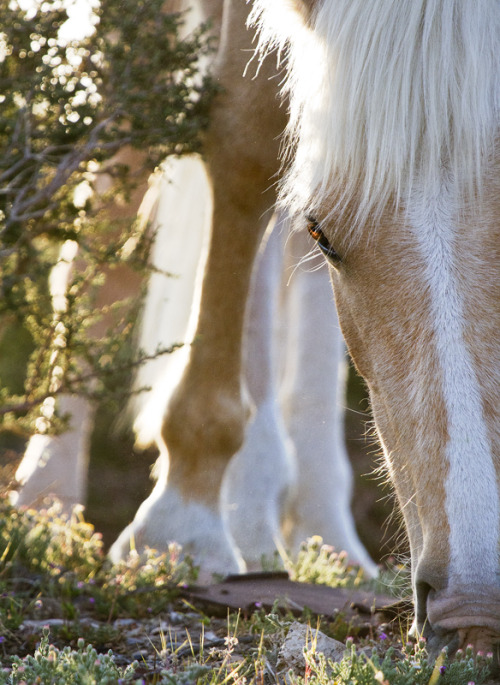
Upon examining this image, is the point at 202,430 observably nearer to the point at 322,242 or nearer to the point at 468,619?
the point at 322,242

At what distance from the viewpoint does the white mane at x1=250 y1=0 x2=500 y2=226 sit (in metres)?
1.79

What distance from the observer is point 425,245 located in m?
1.76

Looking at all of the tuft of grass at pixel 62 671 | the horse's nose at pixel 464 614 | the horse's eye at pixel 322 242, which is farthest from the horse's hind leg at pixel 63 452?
the horse's nose at pixel 464 614

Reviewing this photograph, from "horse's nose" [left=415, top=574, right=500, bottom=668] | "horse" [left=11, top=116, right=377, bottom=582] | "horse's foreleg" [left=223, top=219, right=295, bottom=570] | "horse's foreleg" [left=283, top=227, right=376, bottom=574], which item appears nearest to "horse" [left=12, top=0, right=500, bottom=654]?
"horse's nose" [left=415, top=574, right=500, bottom=668]

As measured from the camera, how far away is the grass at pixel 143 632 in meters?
1.43

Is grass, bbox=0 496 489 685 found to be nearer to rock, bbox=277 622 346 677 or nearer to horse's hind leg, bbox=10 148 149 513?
rock, bbox=277 622 346 677

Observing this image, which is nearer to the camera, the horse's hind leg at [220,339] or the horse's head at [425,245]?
the horse's head at [425,245]

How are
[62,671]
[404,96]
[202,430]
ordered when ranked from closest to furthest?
[62,671] < [404,96] < [202,430]

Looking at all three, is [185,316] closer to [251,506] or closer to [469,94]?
[251,506]

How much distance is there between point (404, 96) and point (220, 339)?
1651 millimetres

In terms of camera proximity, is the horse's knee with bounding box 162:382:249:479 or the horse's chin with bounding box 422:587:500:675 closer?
the horse's chin with bounding box 422:587:500:675

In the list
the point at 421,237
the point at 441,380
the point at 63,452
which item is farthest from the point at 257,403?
the point at 441,380

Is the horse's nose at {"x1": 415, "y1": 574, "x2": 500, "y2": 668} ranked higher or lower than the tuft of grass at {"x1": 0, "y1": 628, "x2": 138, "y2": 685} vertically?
higher

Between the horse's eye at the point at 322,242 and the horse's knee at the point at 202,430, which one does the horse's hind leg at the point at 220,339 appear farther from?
the horse's eye at the point at 322,242
